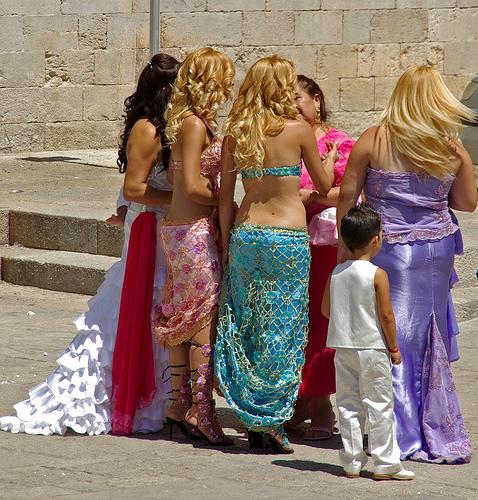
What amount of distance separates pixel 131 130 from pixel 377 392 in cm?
179

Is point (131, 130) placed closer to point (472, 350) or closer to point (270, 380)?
point (270, 380)

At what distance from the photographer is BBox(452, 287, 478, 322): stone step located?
9.49 m

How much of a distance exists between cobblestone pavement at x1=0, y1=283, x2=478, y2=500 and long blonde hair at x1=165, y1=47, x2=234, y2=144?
4.67 ft

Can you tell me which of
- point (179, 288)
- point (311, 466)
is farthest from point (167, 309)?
point (311, 466)

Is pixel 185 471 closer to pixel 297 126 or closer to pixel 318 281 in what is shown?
pixel 318 281

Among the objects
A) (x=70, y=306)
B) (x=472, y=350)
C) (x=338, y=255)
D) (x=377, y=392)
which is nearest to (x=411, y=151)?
(x=338, y=255)

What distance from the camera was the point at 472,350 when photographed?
343 inches

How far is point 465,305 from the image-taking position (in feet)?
31.3

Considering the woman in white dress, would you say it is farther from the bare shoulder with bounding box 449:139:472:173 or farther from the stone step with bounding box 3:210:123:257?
the stone step with bounding box 3:210:123:257

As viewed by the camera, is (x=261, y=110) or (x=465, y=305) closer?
(x=261, y=110)

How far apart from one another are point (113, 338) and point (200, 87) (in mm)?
1325

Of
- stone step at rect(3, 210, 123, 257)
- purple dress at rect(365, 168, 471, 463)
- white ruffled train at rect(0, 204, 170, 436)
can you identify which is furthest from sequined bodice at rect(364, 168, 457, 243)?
stone step at rect(3, 210, 123, 257)

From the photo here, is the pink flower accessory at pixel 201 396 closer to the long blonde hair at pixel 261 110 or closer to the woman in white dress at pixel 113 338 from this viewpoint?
the woman in white dress at pixel 113 338

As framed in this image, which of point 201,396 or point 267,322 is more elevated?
point 267,322
